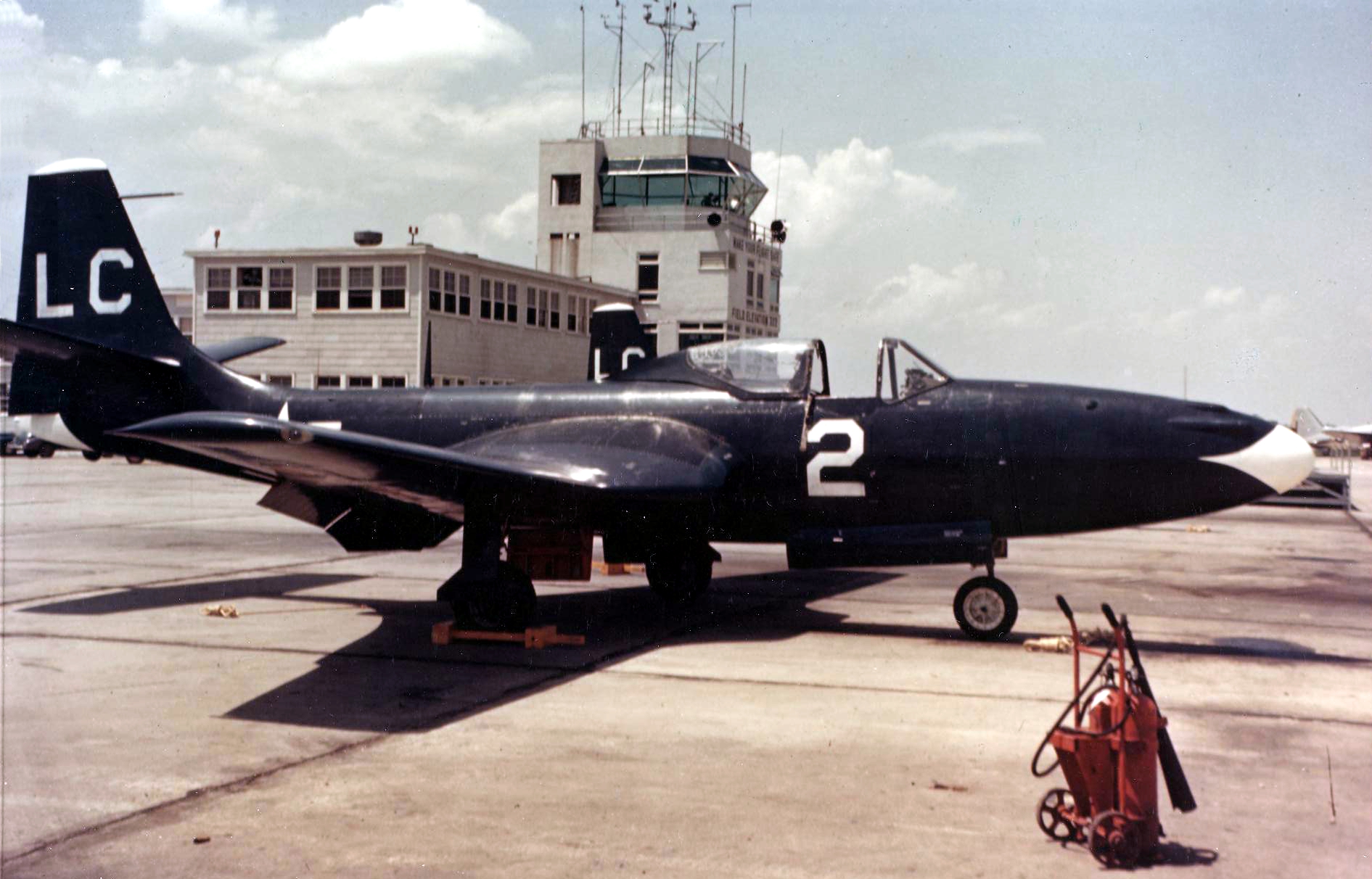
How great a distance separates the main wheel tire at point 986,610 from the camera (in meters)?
11.1

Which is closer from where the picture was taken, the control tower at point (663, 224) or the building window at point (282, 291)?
the building window at point (282, 291)

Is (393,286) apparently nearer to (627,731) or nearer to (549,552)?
(549,552)

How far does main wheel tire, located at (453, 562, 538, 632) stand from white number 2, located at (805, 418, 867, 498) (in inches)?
112

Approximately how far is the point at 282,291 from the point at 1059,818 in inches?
1811

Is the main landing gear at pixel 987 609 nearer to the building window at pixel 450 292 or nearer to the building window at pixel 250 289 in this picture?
the building window at pixel 450 292

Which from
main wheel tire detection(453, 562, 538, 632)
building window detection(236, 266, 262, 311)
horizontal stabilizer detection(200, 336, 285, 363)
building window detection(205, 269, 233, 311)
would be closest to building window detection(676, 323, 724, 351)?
building window detection(236, 266, 262, 311)

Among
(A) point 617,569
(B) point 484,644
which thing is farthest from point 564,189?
(B) point 484,644

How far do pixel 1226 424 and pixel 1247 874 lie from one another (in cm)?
619

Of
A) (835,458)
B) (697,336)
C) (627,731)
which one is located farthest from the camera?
(697,336)

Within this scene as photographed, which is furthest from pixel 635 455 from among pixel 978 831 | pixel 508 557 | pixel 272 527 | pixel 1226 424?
pixel 272 527

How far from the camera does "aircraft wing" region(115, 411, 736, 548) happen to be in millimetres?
8359

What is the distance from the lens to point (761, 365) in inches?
471

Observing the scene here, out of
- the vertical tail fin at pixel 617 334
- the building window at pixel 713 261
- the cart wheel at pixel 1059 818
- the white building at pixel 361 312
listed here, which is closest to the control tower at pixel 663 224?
the building window at pixel 713 261

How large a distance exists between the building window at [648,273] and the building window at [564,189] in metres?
5.37
